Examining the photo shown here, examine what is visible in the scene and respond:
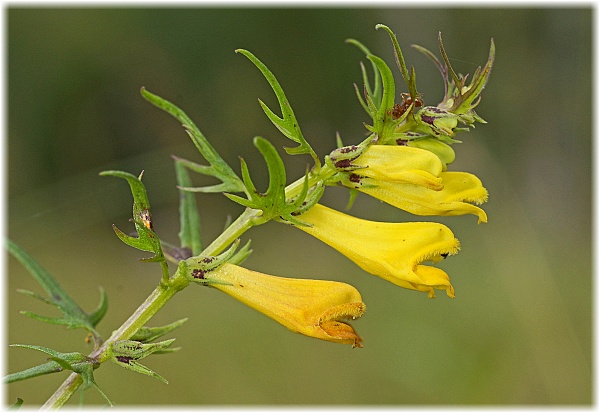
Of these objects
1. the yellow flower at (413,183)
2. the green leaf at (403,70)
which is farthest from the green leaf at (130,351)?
the green leaf at (403,70)

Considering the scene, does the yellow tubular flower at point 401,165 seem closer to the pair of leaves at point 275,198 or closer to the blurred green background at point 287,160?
the pair of leaves at point 275,198

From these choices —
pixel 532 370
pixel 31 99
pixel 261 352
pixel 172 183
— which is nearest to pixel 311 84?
pixel 172 183

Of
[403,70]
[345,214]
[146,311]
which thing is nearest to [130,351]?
[146,311]

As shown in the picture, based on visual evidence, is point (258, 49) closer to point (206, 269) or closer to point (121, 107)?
point (121, 107)

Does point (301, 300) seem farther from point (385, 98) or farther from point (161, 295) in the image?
point (385, 98)

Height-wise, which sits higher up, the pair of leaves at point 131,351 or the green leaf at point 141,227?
the green leaf at point 141,227

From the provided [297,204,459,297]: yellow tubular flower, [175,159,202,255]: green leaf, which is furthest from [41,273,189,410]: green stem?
[297,204,459,297]: yellow tubular flower
